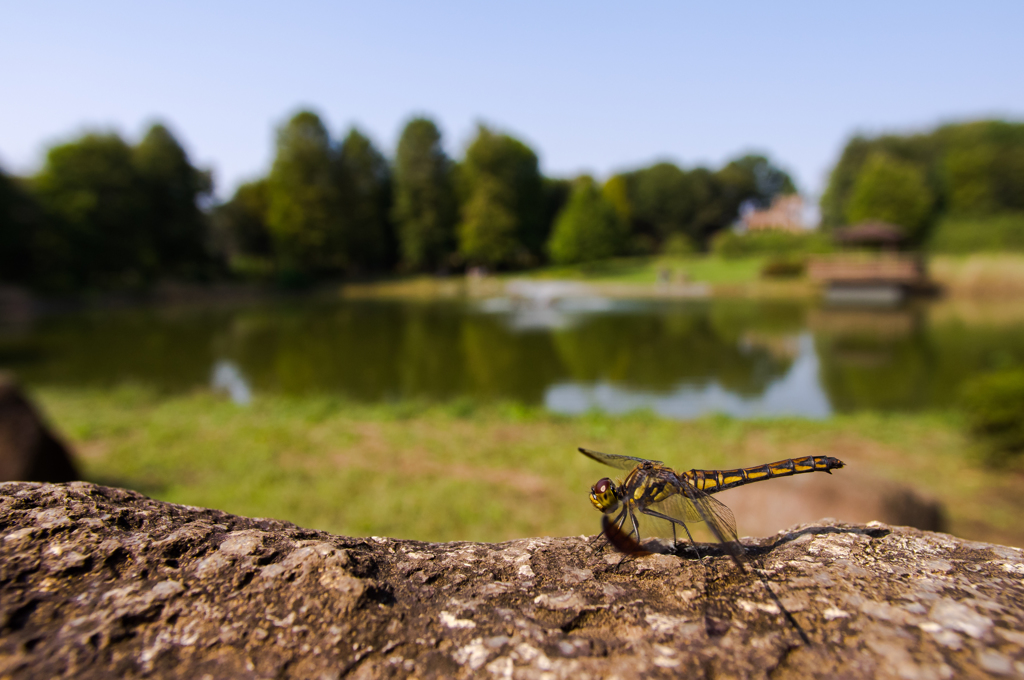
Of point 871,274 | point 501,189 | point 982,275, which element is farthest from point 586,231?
point 982,275

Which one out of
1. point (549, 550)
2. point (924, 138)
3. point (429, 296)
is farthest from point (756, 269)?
point (549, 550)

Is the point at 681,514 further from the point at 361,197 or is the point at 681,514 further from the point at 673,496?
the point at 361,197

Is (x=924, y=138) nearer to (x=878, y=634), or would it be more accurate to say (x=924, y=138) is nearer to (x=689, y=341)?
(x=689, y=341)

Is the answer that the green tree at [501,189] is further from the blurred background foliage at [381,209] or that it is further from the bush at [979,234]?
the bush at [979,234]

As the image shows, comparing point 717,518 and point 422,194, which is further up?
point 422,194

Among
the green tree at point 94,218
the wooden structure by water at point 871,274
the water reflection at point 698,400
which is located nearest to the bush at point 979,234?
the wooden structure by water at point 871,274

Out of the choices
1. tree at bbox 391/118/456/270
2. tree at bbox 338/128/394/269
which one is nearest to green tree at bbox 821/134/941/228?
tree at bbox 391/118/456/270
